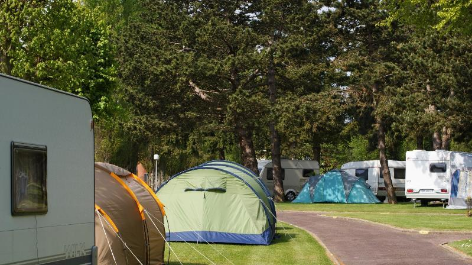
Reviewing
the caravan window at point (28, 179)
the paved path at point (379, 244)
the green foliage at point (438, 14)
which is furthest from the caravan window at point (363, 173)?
the caravan window at point (28, 179)

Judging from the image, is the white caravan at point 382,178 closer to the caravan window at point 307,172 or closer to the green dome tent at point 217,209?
the caravan window at point 307,172

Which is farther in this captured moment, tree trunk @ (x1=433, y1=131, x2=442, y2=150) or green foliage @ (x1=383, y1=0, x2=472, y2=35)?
tree trunk @ (x1=433, y1=131, x2=442, y2=150)

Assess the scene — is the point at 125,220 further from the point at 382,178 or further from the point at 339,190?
the point at 382,178

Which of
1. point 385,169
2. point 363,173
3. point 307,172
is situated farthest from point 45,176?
point 307,172

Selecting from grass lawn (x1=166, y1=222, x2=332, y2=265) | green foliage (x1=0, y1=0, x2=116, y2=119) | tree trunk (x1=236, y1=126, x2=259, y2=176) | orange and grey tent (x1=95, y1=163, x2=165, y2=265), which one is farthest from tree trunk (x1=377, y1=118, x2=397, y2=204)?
orange and grey tent (x1=95, y1=163, x2=165, y2=265)

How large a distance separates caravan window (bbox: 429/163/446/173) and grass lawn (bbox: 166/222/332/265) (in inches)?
718

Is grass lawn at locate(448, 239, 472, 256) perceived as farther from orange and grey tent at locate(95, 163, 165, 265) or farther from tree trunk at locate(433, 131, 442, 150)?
tree trunk at locate(433, 131, 442, 150)

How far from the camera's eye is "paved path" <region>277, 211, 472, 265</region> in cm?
1557

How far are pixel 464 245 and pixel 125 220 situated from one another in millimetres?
8487

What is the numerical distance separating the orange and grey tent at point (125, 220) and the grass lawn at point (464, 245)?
6585 mm

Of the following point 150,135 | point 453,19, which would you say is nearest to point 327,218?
point 453,19

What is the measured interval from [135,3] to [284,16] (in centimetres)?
2037

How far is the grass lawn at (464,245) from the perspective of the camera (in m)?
16.5

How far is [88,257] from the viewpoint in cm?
895
